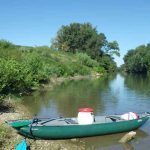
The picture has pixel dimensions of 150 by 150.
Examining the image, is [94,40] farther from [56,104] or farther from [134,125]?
[134,125]

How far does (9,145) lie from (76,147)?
393cm

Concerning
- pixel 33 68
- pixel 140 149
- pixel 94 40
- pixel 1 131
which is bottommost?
pixel 140 149

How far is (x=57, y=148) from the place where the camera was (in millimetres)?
16562

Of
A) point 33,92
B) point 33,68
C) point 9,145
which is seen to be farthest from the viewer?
point 33,68

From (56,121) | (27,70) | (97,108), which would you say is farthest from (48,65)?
(56,121)

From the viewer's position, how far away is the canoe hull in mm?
17688

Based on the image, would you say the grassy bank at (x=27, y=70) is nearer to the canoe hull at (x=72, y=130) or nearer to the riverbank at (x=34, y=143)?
the riverbank at (x=34, y=143)

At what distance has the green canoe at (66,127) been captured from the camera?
17.7 metres

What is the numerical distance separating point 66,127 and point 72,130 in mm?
441

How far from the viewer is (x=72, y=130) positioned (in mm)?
18250

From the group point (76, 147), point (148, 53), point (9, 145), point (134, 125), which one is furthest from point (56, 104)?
point (148, 53)

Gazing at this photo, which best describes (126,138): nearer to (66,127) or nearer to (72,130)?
(72,130)

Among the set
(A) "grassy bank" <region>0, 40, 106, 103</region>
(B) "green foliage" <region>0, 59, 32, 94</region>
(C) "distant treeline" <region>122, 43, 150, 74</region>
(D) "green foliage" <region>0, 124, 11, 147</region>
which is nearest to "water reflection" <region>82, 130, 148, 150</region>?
(D) "green foliage" <region>0, 124, 11, 147</region>

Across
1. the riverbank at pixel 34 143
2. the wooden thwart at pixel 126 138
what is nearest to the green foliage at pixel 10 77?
the riverbank at pixel 34 143
